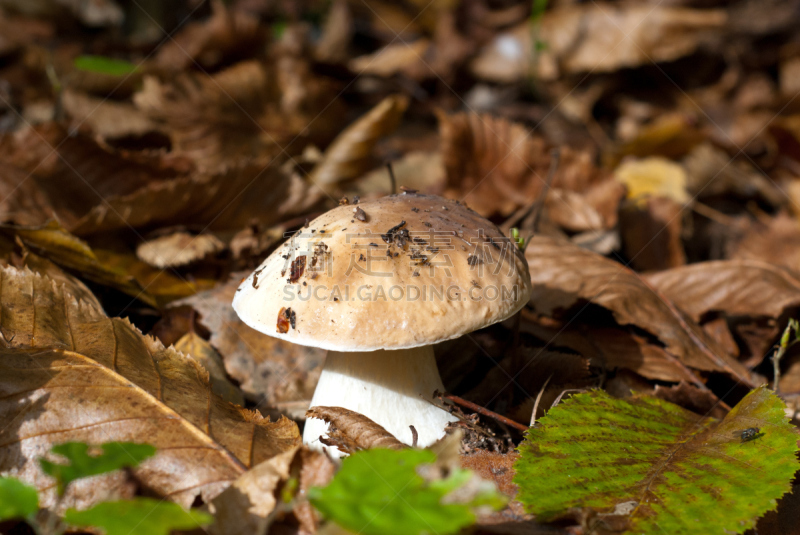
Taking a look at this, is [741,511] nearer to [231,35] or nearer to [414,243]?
[414,243]

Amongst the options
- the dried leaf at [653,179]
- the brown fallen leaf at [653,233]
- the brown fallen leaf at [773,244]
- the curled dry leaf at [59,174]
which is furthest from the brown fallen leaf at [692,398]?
the curled dry leaf at [59,174]

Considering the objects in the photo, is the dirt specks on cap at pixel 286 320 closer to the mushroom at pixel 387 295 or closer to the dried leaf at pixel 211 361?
the mushroom at pixel 387 295

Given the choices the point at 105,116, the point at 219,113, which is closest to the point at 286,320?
the point at 219,113

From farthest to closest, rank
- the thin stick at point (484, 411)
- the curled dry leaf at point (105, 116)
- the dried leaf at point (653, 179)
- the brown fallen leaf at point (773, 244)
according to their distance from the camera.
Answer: the dried leaf at point (653, 179) → the curled dry leaf at point (105, 116) → the brown fallen leaf at point (773, 244) → the thin stick at point (484, 411)

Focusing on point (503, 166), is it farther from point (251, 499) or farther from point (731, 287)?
point (251, 499)

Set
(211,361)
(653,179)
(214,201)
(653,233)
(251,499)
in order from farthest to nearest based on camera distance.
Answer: (653,179)
(653,233)
(214,201)
(211,361)
(251,499)

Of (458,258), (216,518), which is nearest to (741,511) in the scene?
(458,258)
